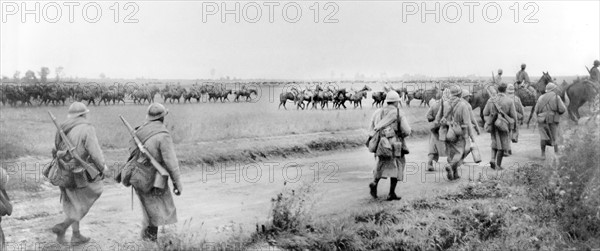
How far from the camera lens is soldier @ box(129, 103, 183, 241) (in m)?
7.36

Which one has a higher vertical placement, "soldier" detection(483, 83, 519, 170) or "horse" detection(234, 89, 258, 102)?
"horse" detection(234, 89, 258, 102)

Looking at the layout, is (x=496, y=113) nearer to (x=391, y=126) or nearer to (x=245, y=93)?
(x=391, y=126)

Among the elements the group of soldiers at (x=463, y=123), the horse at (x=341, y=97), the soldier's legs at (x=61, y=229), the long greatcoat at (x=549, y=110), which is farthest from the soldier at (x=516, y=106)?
the soldier's legs at (x=61, y=229)

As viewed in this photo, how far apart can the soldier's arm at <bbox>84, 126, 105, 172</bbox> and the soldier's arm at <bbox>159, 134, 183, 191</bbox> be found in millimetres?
714

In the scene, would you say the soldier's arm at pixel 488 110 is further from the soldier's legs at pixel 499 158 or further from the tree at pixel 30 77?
the tree at pixel 30 77

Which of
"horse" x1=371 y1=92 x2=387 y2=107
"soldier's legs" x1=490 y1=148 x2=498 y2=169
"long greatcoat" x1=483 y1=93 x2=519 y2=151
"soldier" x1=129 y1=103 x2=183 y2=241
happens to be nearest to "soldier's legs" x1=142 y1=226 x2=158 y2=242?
"soldier" x1=129 y1=103 x2=183 y2=241

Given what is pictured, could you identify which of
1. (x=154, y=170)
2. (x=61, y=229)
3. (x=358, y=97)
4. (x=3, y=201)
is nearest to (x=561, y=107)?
(x=358, y=97)

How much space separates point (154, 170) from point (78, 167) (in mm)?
851

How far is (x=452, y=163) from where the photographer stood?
32.5 ft

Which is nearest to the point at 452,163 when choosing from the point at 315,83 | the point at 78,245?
the point at 315,83

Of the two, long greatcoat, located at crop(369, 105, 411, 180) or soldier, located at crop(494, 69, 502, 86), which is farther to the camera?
soldier, located at crop(494, 69, 502, 86)

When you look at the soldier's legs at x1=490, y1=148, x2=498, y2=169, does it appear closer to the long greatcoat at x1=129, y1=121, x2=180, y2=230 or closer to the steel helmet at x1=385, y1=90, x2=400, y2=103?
the steel helmet at x1=385, y1=90, x2=400, y2=103

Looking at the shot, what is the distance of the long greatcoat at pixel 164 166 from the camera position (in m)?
7.35

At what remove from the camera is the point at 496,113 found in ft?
34.9
